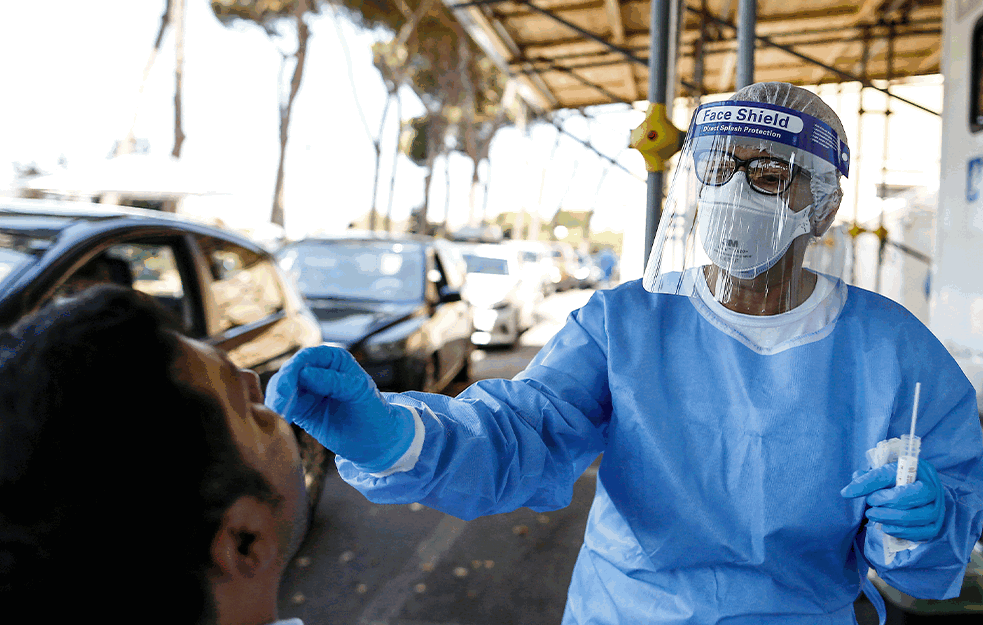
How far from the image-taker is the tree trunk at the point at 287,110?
18.8m

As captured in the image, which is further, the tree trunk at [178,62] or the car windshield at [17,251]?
the tree trunk at [178,62]

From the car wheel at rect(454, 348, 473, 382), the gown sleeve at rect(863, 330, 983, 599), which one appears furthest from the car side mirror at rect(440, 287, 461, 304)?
the gown sleeve at rect(863, 330, 983, 599)

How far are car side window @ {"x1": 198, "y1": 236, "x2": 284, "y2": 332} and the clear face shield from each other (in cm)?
244

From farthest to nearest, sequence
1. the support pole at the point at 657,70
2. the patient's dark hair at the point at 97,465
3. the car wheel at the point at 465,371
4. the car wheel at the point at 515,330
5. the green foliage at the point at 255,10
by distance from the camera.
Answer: the green foliage at the point at 255,10 < the car wheel at the point at 515,330 < the car wheel at the point at 465,371 < the support pole at the point at 657,70 < the patient's dark hair at the point at 97,465

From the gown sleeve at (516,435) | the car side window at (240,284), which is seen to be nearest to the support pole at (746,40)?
the gown sleeve at (516,435)

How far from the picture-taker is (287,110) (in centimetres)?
1958

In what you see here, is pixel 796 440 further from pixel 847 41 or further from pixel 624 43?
pixel 847 41

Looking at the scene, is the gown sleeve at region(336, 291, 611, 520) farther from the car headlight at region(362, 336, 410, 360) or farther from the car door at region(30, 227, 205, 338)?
the car headlight at region(362, 336, 410, 360)

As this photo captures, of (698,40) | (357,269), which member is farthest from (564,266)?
(357,269)

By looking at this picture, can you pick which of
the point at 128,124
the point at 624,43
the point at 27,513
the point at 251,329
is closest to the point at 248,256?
the point at 251,329

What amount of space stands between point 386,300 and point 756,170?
15.4ft

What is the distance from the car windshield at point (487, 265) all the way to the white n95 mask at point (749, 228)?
1034 centimetres

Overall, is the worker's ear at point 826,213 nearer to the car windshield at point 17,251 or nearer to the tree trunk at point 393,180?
the car windshield at point 17,251

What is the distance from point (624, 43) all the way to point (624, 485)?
6098 mm
